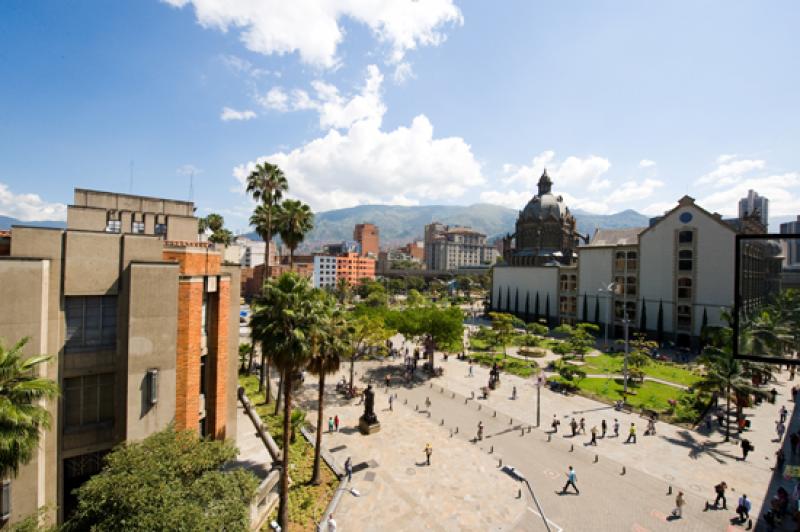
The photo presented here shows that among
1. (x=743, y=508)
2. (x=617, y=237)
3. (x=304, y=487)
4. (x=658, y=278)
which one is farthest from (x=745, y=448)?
(x=617, y=237)

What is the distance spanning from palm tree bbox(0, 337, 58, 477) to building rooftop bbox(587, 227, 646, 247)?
256 ft

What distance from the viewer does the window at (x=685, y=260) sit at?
57906mm

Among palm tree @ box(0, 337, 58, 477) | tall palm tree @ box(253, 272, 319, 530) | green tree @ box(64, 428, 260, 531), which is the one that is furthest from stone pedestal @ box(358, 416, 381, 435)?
palm tree @ box(0, 337, 58, 477)

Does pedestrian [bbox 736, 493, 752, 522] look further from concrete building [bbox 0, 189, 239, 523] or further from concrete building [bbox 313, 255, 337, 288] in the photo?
concrete building [bbox 313, 255, 337, 288]

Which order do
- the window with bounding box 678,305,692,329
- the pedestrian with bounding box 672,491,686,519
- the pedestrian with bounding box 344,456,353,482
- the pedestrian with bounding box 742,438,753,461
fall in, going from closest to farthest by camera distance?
the pedestrian with bounding box 672,491,686,519 < the pedestrian with bounding box 344,456,353,482 < the pedestrian with bounding box 742,438,753,461 < the window with bounding box 678,305,692,329

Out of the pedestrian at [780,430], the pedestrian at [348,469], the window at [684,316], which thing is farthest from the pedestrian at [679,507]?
the window at [684,316]

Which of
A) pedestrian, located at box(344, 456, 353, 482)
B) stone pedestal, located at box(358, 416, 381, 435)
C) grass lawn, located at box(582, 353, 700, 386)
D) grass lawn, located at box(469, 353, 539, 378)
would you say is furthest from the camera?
grass lawn, located at box(469, 353, 539, 378)

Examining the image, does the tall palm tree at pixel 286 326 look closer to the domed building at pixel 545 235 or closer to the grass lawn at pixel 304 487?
the grass lawn at pixel 304 487

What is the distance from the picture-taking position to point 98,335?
14352mm

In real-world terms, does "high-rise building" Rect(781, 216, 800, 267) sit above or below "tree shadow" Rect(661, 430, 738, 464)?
above

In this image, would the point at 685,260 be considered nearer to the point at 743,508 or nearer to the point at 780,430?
the point at 780,430

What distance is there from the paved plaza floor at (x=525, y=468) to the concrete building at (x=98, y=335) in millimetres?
10628

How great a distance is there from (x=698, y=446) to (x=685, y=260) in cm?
4372

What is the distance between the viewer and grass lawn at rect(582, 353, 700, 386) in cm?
4128
